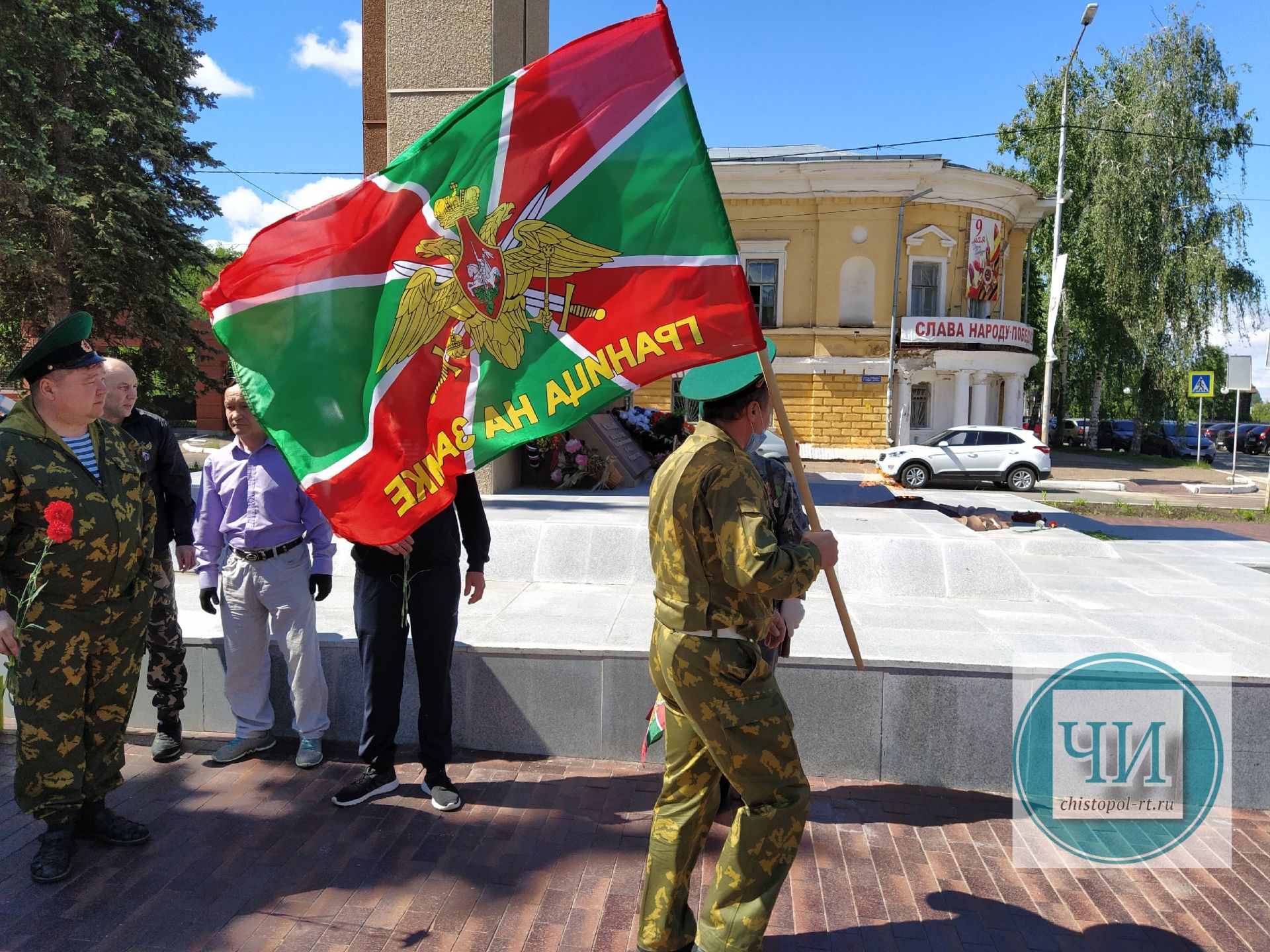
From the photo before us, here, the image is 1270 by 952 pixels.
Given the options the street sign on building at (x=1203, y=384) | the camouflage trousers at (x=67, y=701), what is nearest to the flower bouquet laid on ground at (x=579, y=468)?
the camouflage trousers at (x=67, y=701)

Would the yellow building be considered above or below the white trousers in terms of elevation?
above

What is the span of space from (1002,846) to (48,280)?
26886 millimetres

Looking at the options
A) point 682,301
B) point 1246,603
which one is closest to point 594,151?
point 682,301

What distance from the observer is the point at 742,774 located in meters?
2.53

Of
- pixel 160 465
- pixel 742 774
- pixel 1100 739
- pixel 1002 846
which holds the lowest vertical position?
pixel 1002 846

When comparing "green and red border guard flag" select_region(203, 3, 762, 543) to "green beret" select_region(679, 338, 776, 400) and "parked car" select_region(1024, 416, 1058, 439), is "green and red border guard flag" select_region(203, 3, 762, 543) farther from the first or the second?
"parked car" select_region(1024, 416, 1058, 439)

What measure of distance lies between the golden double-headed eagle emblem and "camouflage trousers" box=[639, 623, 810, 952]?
1.31 metres

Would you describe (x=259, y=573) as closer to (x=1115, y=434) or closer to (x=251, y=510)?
(x=251, y=510)

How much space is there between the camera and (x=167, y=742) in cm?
442

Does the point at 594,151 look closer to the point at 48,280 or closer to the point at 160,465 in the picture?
the point at 160,465

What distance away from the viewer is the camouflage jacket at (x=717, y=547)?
239 cm

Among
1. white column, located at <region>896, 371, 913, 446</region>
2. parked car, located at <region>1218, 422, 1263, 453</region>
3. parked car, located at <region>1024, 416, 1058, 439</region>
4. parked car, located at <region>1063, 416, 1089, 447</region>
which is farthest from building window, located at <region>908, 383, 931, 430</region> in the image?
parked car, located at <region>1218, 422, 1263, 453</region>

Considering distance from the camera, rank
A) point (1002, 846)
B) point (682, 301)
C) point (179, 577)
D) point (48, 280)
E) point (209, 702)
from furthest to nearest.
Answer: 1. point (48, 280)
2. point (179, 577)
3. point (209, 702)
4. point (1002, 846)
5. point (682, 301)

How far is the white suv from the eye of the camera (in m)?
21.6
